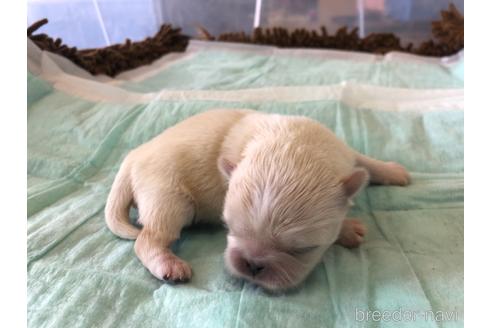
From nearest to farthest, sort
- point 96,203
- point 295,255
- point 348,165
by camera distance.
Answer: point 295,255 < point 348,165 < point 96,203

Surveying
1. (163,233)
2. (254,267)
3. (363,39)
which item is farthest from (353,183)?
(363,39)

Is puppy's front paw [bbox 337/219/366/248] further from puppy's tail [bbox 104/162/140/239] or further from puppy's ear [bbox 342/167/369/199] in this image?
puppy's tail [bbox 104/162/140/239]

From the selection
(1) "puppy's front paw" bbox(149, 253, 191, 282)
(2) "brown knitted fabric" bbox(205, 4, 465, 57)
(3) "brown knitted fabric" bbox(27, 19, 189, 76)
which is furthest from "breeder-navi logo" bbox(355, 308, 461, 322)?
(2) "brown knitted fabric" bbox(205, 4, 465, 57)

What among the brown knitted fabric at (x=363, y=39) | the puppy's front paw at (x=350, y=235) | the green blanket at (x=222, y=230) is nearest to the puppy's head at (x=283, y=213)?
the green blanket at (x=222, y=230)

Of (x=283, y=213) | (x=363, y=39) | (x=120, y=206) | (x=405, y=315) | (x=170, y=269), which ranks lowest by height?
(x=405, y=315)

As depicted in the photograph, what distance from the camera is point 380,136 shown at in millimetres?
2514

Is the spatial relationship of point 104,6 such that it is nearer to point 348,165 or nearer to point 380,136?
point 380,136

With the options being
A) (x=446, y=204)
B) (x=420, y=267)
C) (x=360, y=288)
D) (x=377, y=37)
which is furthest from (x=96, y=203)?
(x=377, y=37)

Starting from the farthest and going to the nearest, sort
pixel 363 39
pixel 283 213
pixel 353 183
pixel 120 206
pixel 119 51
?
1. pixel 363 39
2. pixel 119 51
3. pixel 120 206
4. pixel 353 183
5. pixel 283 213

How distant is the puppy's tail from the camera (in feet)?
6.06

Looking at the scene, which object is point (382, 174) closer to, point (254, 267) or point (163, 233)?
point (254, 267)

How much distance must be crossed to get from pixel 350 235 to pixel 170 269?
28.4 inches

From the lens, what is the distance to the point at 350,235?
173 cm

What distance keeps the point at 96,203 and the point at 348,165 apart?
4.00 feet
